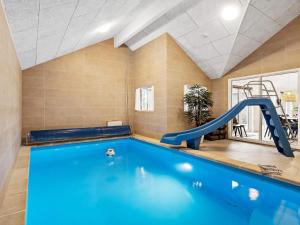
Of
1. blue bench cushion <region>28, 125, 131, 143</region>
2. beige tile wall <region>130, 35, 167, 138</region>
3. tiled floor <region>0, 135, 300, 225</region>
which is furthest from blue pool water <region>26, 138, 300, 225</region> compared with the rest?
beige tile wall <region>130, 35, 167, 138</region>

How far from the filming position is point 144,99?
7.68 metres

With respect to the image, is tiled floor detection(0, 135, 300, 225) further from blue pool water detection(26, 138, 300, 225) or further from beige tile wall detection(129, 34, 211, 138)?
beige tile wall detection(129, 34, 211, 138)

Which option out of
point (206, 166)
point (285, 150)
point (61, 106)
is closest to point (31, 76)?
point (61, 106)

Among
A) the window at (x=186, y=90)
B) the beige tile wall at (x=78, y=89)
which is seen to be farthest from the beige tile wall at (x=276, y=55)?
the beige tile wall at (x=78, y=89)

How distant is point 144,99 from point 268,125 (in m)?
4.43

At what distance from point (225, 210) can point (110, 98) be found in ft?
19.4

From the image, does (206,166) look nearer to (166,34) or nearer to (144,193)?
(144,193)

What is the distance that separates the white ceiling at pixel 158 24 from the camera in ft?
9.11

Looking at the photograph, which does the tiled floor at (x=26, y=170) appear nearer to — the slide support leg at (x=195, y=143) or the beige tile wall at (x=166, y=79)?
the slide support leg at (x=195, y=143)

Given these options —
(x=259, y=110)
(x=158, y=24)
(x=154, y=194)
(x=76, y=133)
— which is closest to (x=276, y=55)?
(x=259, y=110)

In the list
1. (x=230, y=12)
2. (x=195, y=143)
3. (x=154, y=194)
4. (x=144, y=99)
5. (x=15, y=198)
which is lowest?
(x=154, y=194)

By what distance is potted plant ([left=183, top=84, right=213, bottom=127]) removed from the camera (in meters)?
6.18

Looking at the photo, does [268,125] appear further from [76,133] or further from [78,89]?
[78,89]

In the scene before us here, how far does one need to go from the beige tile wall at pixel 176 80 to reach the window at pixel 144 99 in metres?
0.94
